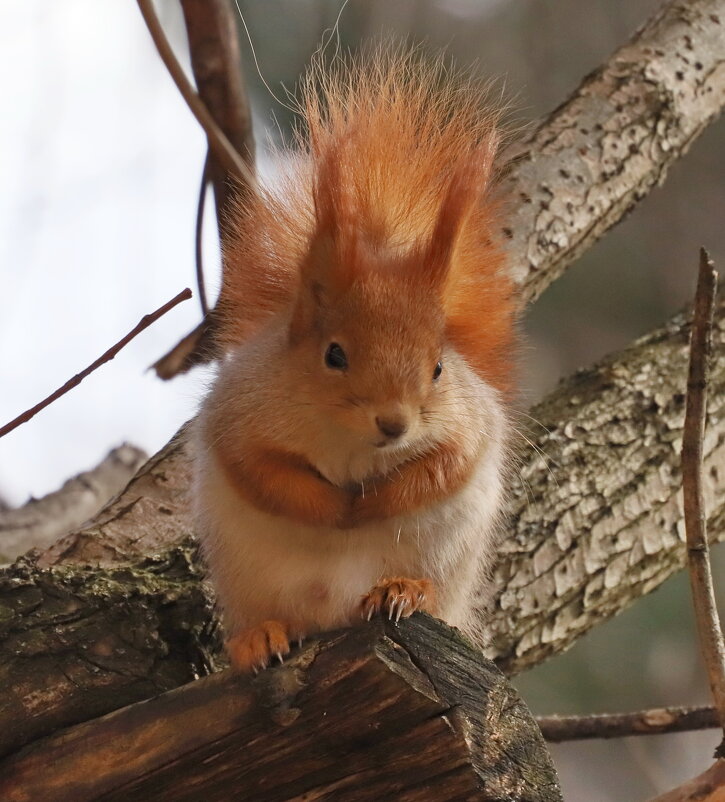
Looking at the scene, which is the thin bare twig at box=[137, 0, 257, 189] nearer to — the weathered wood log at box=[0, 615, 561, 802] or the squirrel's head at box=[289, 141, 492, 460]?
the squirrel's head at box=[289, 141, 492, 460]

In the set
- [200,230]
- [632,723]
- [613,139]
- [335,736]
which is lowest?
[632,723]

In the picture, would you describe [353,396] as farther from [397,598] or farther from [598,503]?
[598,503]

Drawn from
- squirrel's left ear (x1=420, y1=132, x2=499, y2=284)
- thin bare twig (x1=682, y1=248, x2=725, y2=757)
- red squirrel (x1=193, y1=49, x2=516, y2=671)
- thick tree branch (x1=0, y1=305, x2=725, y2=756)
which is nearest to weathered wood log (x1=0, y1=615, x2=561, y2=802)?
red squirrel (x1=193, y1=49, x2=516, y2=671)

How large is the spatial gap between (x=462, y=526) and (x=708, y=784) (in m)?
0.49

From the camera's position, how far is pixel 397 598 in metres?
1.36

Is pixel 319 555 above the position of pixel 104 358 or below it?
below

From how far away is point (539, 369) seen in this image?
466 cm

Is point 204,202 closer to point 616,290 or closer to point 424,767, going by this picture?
point 424,767

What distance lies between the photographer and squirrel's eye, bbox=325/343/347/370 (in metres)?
1.59

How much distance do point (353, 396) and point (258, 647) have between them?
1.26ft

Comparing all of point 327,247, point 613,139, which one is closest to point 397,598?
point 327,247

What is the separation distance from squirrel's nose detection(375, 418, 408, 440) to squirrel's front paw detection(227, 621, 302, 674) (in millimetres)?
297

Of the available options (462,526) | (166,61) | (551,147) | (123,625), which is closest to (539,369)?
(551,147)

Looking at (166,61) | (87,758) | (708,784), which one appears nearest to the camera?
(87,758)
